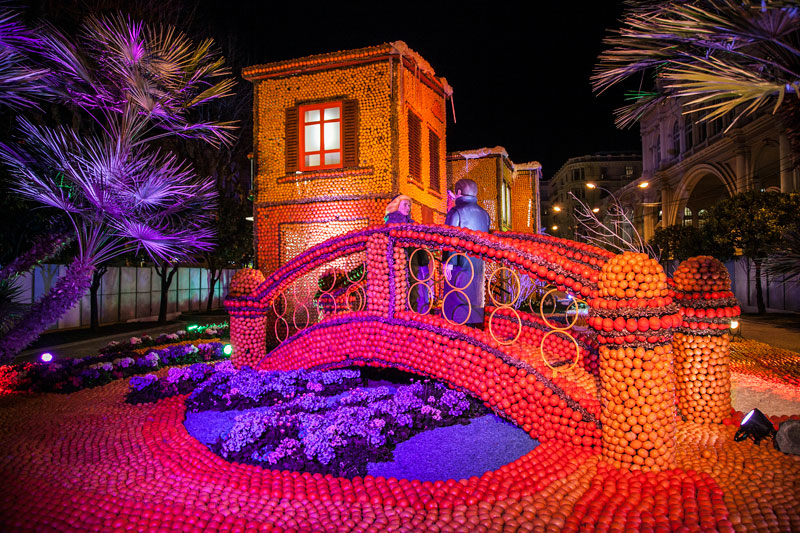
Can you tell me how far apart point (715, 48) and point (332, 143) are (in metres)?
9.47

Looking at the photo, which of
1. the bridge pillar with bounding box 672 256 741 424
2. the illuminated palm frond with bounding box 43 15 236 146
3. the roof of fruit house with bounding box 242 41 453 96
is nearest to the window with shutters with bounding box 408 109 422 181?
the roof of fruit house with bounding box 242 41 453 96

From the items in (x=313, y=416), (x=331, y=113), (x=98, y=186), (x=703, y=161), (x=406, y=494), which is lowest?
(x=406, y=494)

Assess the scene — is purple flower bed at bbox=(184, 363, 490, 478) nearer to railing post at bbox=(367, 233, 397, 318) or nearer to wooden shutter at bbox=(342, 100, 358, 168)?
railing post at bbox=(367, 233, 397, 318)

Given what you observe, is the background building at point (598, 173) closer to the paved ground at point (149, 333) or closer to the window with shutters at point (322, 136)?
the paved ground at point (149, 333)

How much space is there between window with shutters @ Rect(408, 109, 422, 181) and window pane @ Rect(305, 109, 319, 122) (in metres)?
2.49

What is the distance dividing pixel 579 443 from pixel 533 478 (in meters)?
A: 0.90

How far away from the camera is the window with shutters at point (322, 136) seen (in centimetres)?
1159

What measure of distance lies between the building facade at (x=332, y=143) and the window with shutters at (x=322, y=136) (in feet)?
0.09

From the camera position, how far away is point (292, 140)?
12102mm

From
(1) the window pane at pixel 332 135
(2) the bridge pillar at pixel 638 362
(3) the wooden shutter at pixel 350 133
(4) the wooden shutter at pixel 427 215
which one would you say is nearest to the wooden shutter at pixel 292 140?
(1) the window pane at pixel 332 135

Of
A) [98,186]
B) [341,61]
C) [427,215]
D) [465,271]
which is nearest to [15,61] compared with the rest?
[98,186]

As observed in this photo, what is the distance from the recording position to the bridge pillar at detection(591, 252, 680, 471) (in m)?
3.78

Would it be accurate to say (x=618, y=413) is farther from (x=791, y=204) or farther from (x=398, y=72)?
(x=791, y=204)

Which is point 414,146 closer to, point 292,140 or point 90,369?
point 292,140
